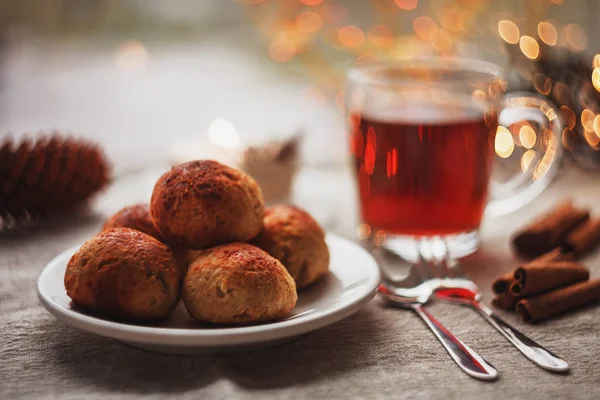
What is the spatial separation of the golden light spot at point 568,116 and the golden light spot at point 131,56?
1601mm

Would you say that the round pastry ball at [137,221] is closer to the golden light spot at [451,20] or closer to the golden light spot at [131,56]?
the golden light spot at [451,20]

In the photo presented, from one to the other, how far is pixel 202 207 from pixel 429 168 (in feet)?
1.71

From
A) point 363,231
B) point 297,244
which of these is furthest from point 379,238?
point 297,244

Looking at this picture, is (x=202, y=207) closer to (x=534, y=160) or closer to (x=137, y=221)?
(x=137, y=221)

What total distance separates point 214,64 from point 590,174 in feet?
5.35

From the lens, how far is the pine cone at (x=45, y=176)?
4.97 feet

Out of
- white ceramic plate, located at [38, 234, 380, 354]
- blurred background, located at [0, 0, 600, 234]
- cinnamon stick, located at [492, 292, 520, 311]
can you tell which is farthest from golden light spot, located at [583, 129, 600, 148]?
white ceramic plate, located at [38, 234, 380, 354]

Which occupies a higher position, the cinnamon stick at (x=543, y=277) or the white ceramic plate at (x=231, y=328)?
the white ceramic plate at (x=231, y=328)

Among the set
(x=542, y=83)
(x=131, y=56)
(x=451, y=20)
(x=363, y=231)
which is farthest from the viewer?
(x=131, y=56)

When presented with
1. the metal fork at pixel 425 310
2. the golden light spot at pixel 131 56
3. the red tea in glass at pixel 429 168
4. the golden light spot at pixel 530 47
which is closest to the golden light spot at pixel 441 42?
the golden light spot at pixel 530 47

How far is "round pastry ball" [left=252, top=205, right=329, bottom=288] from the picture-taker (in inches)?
43.0

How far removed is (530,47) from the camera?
1986mm

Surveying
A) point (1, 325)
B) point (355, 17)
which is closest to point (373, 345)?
point (1, 325)

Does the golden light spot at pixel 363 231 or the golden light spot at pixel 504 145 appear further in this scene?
the golden light spot at pixel 504 145
